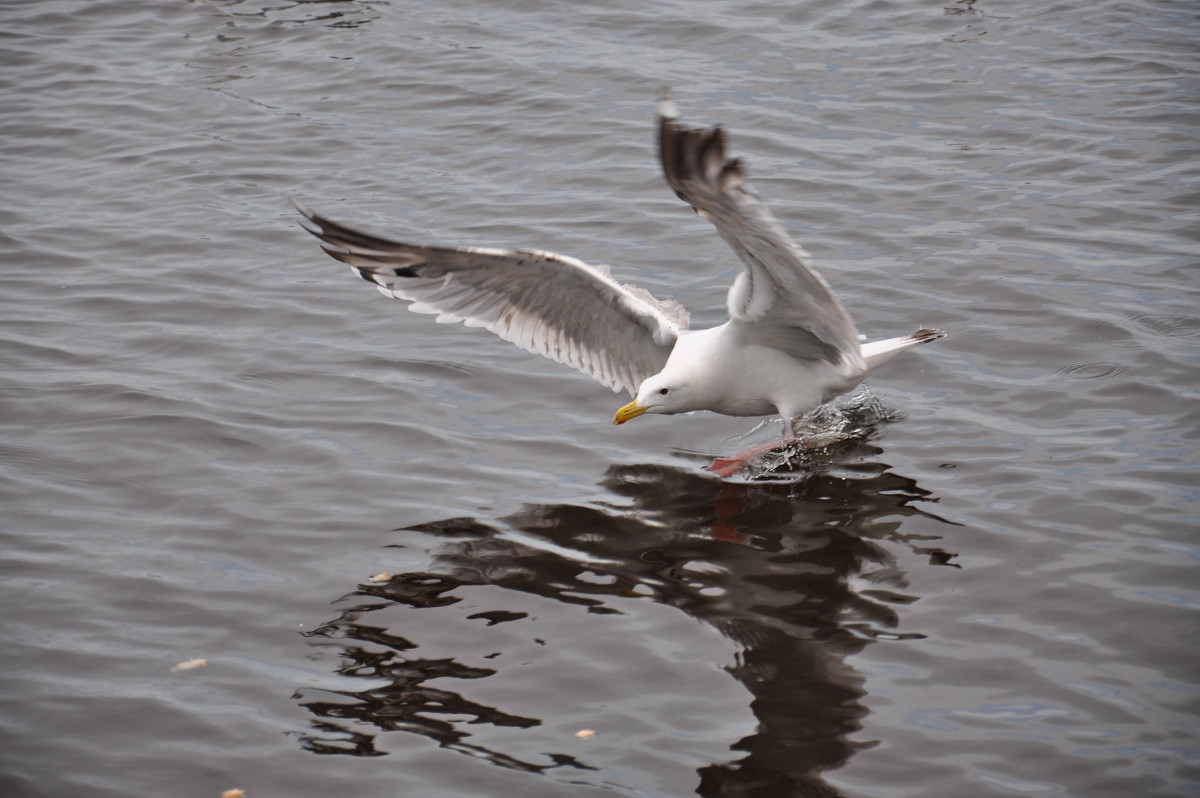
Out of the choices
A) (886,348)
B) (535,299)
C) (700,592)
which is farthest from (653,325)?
(700,592)

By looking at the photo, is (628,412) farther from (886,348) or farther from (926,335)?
(926,335)

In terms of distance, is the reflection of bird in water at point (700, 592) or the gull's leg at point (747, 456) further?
the gull's leg at point (747, 456)

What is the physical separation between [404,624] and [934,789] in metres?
2.32

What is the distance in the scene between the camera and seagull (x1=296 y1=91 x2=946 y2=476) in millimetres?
6242

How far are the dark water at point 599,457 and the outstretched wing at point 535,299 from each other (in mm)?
427

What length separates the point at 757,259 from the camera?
18.3ft

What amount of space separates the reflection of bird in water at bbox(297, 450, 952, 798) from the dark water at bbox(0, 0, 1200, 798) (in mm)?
23

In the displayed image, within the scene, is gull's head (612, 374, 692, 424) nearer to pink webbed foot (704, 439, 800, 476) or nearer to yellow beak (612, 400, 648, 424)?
yellow beak (612, 400, 648, 424)

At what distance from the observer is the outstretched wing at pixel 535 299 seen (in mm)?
6816

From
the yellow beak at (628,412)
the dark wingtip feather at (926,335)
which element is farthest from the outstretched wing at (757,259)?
the yellow beak at (628,412)

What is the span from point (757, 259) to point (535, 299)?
76.1 inches

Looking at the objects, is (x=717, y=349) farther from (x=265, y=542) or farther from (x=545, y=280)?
(x=265, y=542)

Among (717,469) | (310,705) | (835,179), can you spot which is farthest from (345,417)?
(835,179)

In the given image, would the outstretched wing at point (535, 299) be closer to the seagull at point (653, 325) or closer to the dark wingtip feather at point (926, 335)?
the seagull at point (653, 325)
